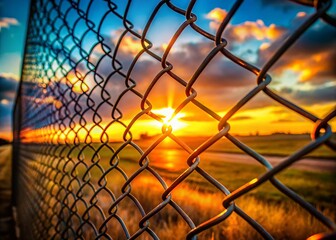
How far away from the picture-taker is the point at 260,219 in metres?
2.73

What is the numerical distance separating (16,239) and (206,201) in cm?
292

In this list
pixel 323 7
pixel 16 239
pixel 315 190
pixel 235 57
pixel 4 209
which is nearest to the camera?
pixel 323 7

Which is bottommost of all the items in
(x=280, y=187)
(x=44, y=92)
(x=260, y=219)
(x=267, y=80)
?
(x=260, y=219)

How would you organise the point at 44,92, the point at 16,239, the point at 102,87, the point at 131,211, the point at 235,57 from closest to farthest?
the point at 235,57 → the point at 102,87 → the point at 44,92 → the point at 131,211 → the point at 16,239

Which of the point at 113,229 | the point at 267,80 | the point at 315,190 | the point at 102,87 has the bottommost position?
the point at 315,190

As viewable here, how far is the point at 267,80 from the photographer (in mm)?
408

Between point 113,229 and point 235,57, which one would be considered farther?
point 113,229

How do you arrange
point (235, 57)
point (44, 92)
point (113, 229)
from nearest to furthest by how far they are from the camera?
point (235, 57) < point (113, 229) < point (44, 92)

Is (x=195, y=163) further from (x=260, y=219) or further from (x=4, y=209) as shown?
(x=4, y=209)

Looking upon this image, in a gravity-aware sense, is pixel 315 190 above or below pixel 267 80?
below

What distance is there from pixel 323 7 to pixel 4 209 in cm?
689

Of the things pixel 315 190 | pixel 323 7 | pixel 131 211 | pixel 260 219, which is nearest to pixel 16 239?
pixel 131 211

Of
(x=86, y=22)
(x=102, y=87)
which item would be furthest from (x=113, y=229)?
(x=86, y=22)

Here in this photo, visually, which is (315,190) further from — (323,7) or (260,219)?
(323,7)
